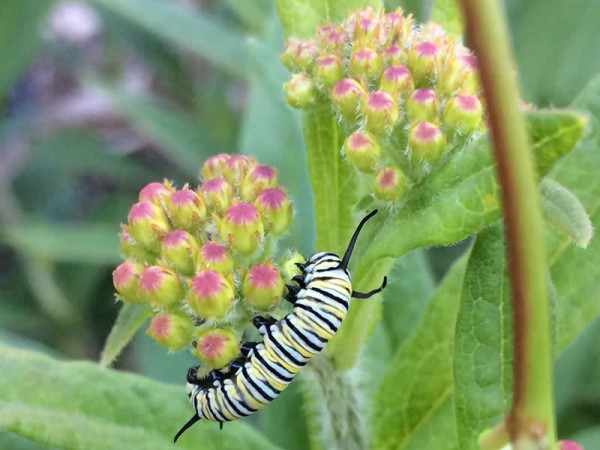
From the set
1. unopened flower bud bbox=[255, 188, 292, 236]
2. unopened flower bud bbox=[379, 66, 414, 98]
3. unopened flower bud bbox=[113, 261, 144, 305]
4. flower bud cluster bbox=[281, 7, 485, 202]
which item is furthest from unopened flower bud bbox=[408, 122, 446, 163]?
unopened flower bud bbox=[113, 261, 144, 305]

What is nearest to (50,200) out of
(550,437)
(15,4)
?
(15,4)

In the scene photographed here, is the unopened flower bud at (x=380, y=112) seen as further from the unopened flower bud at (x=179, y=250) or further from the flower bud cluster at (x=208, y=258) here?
the unopened flower bud at (x=179, y=250)

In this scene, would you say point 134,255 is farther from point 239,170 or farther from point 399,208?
point 399,208

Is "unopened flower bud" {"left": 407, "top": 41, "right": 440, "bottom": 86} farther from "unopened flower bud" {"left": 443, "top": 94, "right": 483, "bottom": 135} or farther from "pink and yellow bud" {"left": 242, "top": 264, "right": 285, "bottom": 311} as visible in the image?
"pink and yellow bud" {"left": 242, "top": 264, "right": 285, "bottom": 311}

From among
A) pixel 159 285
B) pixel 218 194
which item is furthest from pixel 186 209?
pixel 159 285

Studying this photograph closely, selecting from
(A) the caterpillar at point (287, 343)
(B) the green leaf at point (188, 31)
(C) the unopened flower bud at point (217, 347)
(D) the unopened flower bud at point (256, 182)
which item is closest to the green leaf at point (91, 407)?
(A) the caterpillar at point (287, 343)

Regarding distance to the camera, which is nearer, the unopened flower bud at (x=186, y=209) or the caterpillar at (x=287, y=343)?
the caterpillar at (x=287, y=343)
